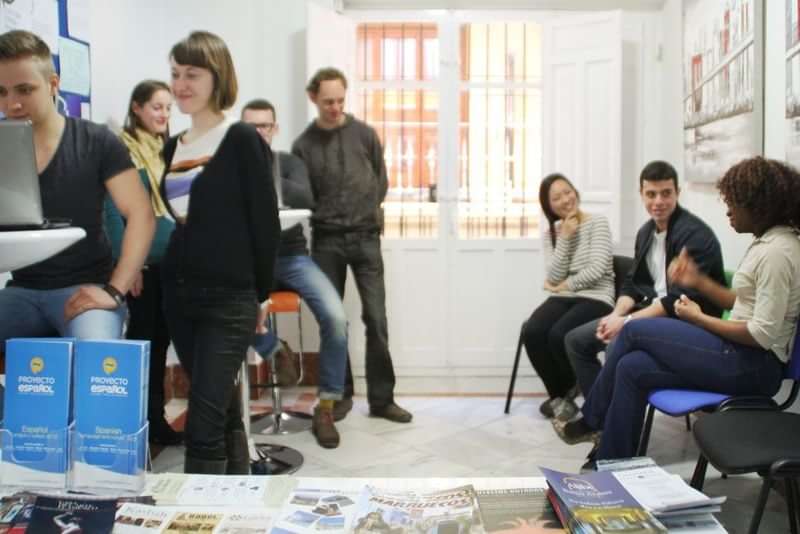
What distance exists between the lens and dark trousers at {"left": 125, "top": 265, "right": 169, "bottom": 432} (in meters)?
3.28

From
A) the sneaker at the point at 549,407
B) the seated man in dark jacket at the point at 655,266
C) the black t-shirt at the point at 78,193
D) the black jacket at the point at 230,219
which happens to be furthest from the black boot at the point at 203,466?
the sneaker at the point at 549,407

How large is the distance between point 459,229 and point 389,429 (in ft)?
4.63

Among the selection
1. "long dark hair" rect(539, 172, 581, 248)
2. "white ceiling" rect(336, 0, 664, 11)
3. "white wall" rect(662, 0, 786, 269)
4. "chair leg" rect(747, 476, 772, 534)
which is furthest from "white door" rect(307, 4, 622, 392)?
"chair leg" rect(747, 476, 772, 534)

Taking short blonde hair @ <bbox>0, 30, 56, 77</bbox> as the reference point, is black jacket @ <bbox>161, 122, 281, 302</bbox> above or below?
below

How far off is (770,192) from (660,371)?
698mm

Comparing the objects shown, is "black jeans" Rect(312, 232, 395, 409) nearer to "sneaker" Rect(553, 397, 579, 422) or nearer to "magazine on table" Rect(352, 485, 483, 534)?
"sneaker" Rect(553, 397, 579, 422)

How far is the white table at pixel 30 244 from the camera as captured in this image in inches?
61.7

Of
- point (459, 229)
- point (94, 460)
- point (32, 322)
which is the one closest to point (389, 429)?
point (459, 229)

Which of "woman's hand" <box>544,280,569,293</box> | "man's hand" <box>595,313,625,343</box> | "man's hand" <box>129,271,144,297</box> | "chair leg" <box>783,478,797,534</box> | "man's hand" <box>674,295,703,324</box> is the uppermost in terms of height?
"man's hand" <box>129,271,144,297</box>

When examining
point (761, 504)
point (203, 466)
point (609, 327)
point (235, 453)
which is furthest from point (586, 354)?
point (203, 466)

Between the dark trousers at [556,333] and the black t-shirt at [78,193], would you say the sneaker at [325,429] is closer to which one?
the dark trousers at [556,333]

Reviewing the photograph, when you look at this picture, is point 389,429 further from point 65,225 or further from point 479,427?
point 65,225

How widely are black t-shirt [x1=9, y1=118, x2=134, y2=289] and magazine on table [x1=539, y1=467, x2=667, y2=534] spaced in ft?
4.81

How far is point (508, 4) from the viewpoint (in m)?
4.68
